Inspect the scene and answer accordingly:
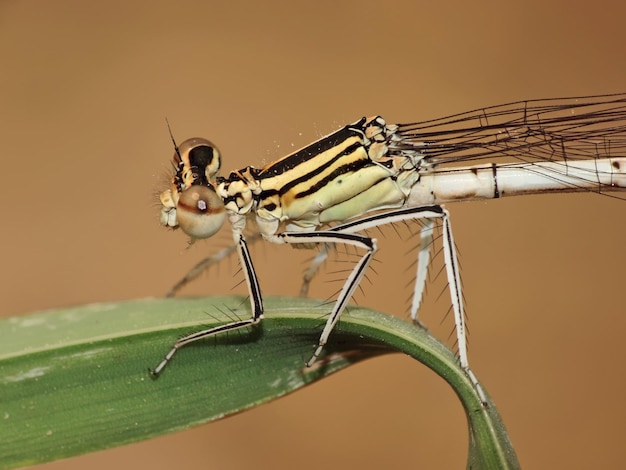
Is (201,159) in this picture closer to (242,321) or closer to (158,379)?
(242,321)

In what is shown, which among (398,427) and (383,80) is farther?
(383,80)

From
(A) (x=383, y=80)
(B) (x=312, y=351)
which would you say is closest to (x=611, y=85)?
(A) (x=383, y=80)

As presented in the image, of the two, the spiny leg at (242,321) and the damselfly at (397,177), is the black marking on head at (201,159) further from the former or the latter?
the spiny leg at (242,321)

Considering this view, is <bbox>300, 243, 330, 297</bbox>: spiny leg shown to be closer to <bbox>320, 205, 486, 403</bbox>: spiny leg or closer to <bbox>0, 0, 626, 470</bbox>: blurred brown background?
<bbox>320, 205, 486, 403</bbox>: spiny leg

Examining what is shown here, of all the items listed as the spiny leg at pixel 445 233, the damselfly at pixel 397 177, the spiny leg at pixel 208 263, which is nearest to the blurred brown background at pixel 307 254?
the spiny leg at pixel 208 263

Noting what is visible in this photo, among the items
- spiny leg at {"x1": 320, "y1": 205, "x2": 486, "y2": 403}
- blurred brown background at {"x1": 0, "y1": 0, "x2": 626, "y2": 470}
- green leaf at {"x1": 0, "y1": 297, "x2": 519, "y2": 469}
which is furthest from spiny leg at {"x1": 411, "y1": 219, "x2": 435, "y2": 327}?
blurred brown background at {"x1": 0, "y1": 0, "x2": 626, "y2": 470}

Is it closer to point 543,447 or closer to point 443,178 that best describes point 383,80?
point 543,447
